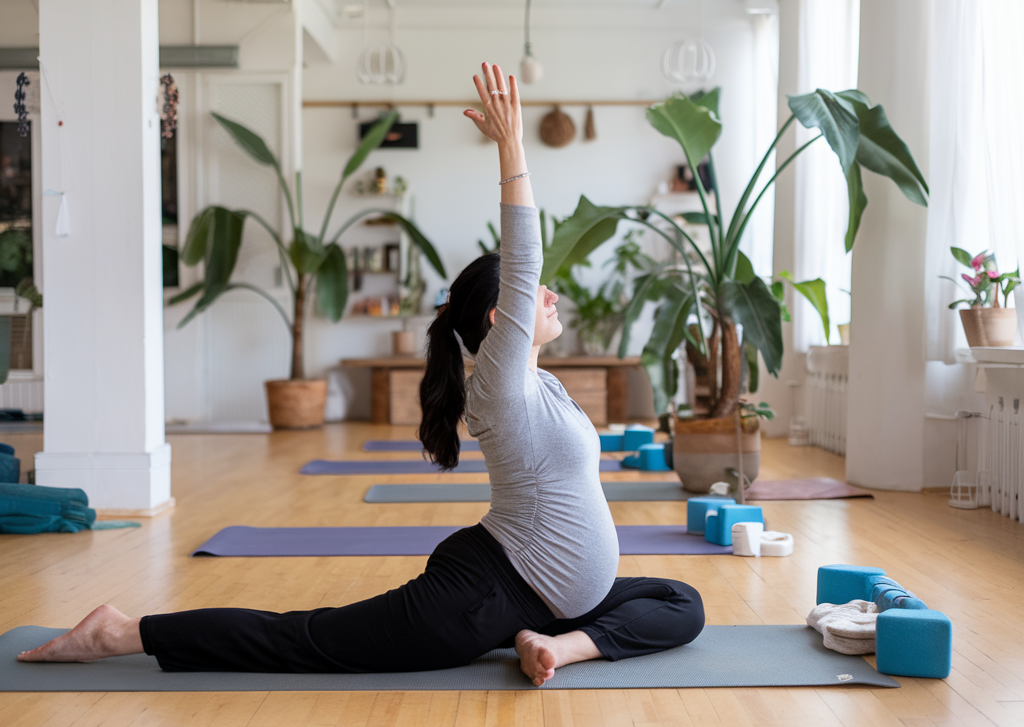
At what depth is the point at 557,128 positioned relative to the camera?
292 inches

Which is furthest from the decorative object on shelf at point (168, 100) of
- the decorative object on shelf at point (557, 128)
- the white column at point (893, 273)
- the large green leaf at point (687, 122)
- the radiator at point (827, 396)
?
the decorative object on shelf at point (557, 128)

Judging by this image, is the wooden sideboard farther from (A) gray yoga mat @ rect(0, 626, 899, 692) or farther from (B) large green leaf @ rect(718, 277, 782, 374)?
(A) gray yoga mat @ rect(0, 626, 899, 692)

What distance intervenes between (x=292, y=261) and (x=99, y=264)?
2.96 meters

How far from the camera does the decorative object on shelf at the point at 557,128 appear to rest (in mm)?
7410

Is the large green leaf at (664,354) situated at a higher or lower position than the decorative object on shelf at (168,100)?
lower

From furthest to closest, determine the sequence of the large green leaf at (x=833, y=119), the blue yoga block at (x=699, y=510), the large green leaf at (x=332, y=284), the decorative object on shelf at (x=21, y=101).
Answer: the large green leaf at (x=332, y=284) < the decorative object on shelf at (x=21, y=101) < the large green leaf at (x=833, y=119) < the blue yoga block at (x=699, y=510)

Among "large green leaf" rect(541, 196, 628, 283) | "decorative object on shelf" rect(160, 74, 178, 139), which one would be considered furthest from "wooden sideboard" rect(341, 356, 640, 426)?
"decorative object on shelf" rect(160, 74, 178, 139)

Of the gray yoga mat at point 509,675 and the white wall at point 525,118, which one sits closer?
the gray yoga mat at point 509,675

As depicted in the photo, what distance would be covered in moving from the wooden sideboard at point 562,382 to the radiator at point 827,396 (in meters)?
1.57

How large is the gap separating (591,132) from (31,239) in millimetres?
4675

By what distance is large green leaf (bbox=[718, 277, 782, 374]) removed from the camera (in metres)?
3.48

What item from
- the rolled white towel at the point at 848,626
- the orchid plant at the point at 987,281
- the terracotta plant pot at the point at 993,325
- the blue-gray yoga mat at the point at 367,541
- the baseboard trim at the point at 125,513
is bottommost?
the baseboard trim at the point at 125,513

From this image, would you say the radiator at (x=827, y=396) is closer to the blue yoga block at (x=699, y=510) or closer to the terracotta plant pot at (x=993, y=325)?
the terracotta plant pot at (x=993, y=325)

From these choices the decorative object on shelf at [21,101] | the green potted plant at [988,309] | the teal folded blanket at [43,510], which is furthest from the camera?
the decorative object on shelf at [21,101]
